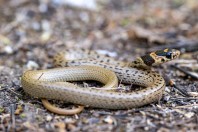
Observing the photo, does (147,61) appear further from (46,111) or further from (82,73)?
(46,111)

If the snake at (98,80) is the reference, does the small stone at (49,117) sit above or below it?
below

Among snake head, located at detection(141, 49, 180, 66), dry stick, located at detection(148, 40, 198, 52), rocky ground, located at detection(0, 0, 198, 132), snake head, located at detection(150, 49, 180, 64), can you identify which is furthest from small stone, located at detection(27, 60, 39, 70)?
dry stick, located at detection(148, 40, 198, 52)

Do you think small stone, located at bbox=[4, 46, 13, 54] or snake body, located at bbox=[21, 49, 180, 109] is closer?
snake body, located at bbox=[21, 49, 180, 109]

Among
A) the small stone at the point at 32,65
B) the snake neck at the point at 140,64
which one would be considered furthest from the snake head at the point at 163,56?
the small stone at the point at 32,65

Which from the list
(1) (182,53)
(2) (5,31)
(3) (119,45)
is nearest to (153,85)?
(1) (182,53)

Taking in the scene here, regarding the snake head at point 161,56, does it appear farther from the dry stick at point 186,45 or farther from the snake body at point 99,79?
the dry stick at point 186,45

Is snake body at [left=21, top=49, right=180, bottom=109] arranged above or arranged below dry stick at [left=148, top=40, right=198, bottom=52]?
below

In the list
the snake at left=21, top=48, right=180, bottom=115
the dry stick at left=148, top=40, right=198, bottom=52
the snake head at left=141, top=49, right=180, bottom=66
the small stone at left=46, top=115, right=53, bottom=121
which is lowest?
the small stone at left=46, top=115, right=53, bottom=121

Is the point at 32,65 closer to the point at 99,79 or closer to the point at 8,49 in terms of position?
the point at 8,49

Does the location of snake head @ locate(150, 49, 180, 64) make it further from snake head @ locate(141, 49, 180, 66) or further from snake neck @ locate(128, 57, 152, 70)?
snake neck @ locate(128, 57, 152, 70)
